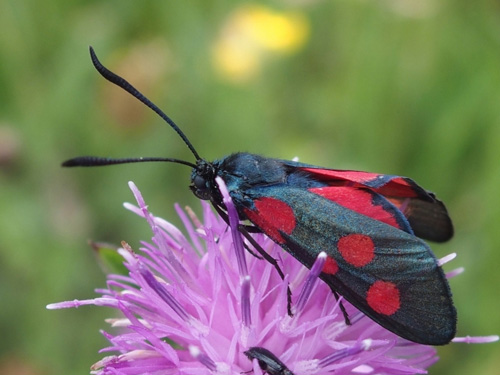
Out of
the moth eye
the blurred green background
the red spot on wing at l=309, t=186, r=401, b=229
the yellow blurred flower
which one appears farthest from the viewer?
the yellow blurred flower

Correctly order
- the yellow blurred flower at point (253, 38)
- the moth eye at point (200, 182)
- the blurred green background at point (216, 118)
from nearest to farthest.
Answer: the moth eye at point (200, 182) < the blurred green background at point (216, 118) < the yellow blurred flower at point (253, 38)

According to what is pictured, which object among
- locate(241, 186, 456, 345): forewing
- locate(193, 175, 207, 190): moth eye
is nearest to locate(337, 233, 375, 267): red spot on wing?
locate(241, 186, 456, 345): forewing

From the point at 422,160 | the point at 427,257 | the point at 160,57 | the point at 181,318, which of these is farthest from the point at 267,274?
the point at 160,57

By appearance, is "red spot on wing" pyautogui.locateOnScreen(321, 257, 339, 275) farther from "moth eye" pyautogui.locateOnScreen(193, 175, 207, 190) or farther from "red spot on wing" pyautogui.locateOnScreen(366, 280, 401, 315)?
"moth eye" pyautogui.locateOnScreen(193, 175, 207, 190)

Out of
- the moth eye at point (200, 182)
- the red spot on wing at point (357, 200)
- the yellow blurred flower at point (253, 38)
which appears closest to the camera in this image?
the red spot on wing at point (357, 200)

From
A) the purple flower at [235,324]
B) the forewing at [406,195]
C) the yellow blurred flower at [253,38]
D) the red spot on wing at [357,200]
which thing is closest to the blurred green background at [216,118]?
the yellow blurred flower at [253,38]

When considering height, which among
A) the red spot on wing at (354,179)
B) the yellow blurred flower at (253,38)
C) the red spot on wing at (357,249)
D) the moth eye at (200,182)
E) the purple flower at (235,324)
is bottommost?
the purple flower at (235,324)

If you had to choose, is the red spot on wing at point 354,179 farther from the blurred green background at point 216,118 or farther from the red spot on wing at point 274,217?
the blurred green background at point 216,118
